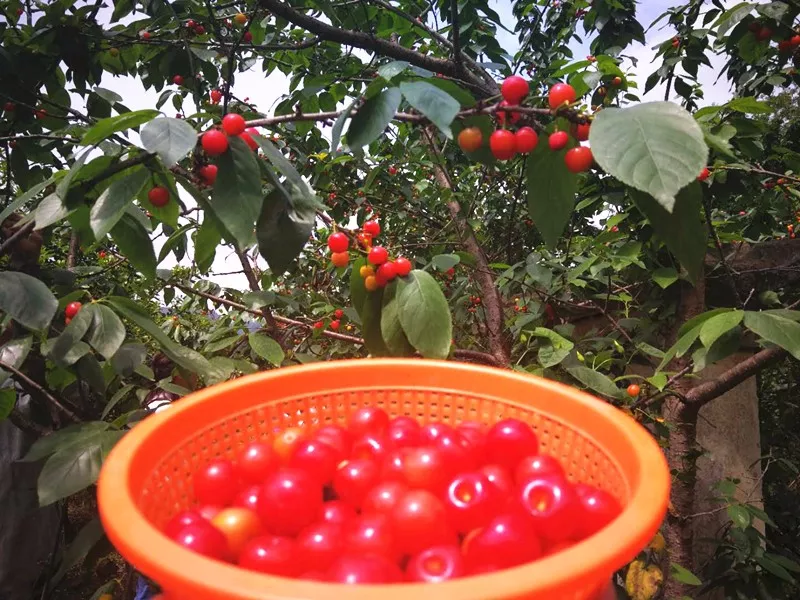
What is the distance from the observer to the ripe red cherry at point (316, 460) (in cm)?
82

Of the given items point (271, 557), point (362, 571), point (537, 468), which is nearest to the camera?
point (362, 571)

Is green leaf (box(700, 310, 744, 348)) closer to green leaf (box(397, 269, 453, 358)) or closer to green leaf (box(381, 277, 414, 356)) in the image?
green leaf (box(397, 269, 453, 358))

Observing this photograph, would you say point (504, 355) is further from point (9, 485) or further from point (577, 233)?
point (577, 233)

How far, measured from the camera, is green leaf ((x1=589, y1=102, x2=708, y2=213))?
0.61m

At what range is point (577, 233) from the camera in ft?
10.8

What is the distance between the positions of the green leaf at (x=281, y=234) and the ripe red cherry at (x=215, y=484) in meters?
0.32

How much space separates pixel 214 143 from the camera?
0.79m

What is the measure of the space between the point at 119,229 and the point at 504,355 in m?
1.16

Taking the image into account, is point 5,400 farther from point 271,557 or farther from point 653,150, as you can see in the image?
point 653,150

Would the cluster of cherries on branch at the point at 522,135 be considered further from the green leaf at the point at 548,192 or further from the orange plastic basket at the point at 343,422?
the orange plastic basket at the point at 343,422

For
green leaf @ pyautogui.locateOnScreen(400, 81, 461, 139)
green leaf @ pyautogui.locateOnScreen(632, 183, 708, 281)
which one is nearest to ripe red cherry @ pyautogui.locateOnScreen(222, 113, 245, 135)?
green leaf @ pyautogui.locateOnScreen(400, 81, 461, 139)

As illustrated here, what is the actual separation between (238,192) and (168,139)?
0.38 ft

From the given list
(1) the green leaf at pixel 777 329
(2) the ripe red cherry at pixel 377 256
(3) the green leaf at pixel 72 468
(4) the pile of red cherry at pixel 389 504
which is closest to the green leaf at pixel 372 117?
(2) the ripe red cherry at pixel 377 256

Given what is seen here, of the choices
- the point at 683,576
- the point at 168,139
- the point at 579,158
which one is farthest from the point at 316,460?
the point at 683,576
